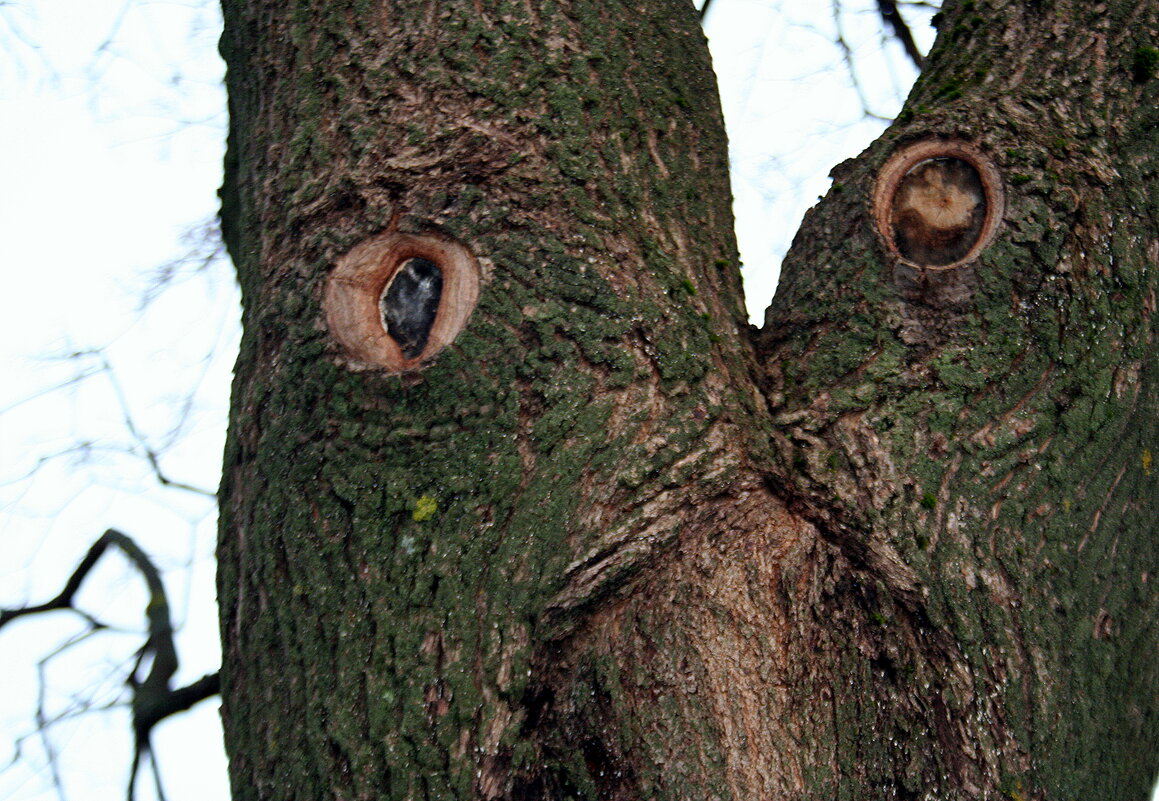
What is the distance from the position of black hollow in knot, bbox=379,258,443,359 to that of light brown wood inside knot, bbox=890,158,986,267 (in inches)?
34.2

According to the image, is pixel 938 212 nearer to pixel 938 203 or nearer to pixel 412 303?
pixel 938 203

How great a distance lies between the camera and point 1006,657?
58.0 inches

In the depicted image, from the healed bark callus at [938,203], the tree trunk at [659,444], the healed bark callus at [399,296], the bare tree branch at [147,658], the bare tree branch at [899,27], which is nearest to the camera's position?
the tree trunk at [659,444]

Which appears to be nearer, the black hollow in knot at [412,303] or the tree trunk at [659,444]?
the tree trunk at [659,444]

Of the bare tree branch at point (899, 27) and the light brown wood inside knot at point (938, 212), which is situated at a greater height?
the bare tree branch at point (899, 27)

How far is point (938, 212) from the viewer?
1.74m

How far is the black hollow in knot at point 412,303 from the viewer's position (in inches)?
62.3

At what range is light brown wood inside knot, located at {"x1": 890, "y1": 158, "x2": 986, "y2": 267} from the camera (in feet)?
5.63

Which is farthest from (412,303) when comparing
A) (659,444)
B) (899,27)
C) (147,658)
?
(899,27)

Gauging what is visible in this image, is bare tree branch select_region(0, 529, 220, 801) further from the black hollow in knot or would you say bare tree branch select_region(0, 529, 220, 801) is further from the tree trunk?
the black hollow in knot

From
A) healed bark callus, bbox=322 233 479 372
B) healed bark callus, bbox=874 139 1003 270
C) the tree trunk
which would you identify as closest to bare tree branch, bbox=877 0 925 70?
the tree trunk

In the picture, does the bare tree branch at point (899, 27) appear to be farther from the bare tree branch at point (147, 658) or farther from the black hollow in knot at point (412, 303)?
the bare tree branch at point (147, 658)

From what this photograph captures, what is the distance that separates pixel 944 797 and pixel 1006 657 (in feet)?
0.79

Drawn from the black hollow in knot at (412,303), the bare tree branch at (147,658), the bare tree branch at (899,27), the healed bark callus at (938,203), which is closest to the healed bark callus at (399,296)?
the black hollow in knot at (412,303)
